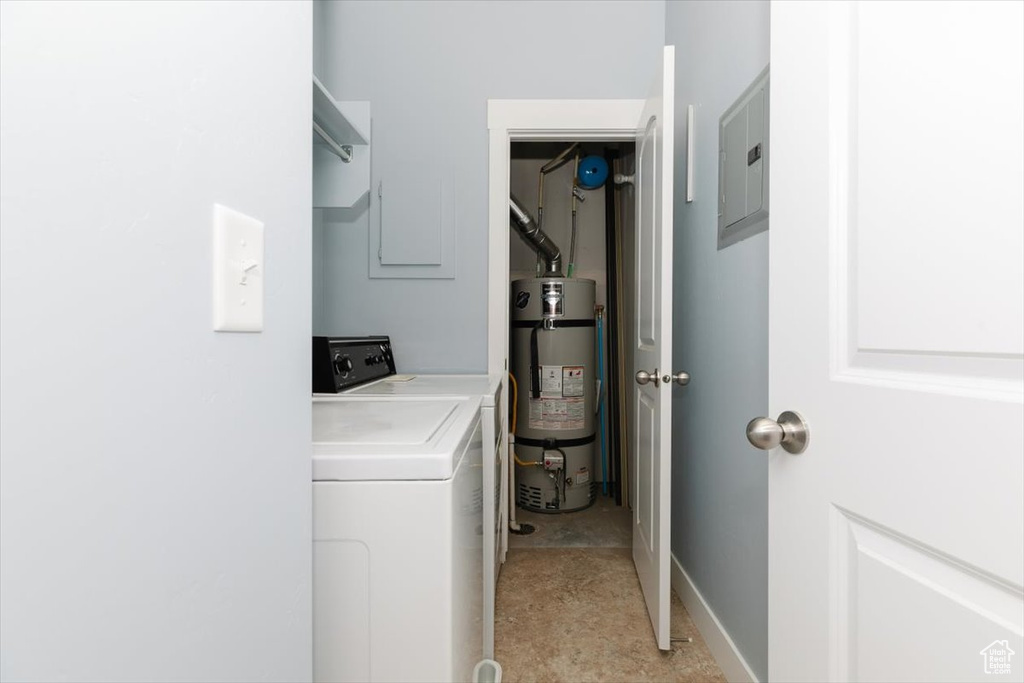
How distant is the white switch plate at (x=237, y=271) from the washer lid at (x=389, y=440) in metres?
0.33

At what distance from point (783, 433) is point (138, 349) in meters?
0.73

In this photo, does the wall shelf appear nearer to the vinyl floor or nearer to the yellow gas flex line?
the yellow gas flex line

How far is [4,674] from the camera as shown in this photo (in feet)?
0.93

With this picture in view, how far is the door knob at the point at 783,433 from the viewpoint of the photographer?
2.29ft

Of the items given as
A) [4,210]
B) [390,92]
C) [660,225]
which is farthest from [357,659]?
[390,92]

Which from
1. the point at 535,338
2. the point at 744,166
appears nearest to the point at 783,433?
the point at 744,166

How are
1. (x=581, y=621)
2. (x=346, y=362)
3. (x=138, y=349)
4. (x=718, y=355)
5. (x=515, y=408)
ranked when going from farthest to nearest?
(x=515, y=408) < (x=581, y=621) < (x=346, y=362) < (x=718, y=355) < (x=138, y=349)

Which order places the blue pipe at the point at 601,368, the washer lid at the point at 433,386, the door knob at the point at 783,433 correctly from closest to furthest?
the door knob at the point at 783,433
the washer lid at the point at 433,386
the blue pipe at the point at 601,368

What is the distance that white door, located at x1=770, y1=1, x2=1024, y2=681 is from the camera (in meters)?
0.45

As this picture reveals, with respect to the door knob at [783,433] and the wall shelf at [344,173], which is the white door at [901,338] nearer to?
the door knob at [783,433]

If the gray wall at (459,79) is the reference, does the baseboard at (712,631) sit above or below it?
below

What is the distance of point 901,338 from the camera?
21.6 inches

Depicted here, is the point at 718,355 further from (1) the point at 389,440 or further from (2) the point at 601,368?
(2) the point at 601,368

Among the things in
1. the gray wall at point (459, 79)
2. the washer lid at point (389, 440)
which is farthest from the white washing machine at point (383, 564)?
the gray wall at point (459, 79)
